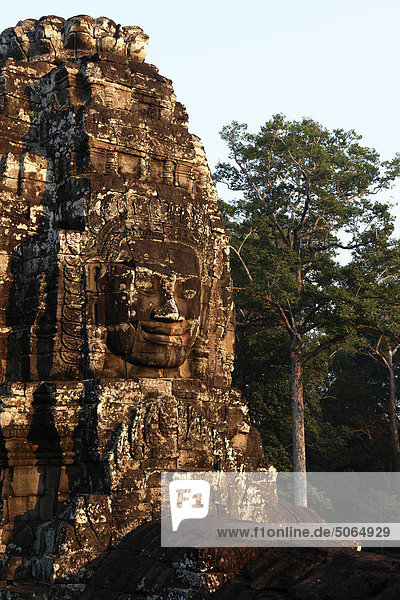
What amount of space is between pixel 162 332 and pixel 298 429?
1271cm

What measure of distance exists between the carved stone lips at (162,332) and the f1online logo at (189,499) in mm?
1542

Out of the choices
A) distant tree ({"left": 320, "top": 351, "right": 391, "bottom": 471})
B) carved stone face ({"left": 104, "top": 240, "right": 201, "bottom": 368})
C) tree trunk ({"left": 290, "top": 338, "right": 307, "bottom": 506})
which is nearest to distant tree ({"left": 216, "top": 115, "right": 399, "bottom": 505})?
tree trunk ({"left": 290, "top": 338, "right": 307, "bottom": 506})

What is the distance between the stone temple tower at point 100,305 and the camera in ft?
21.0

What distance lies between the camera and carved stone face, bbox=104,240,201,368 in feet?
23.3

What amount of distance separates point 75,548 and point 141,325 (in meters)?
2.36

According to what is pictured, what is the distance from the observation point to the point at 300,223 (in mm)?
21859

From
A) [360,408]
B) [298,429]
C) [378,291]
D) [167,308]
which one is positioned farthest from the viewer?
[360,408]

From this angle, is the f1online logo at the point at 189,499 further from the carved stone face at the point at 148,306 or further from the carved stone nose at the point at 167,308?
the carved stone nose at the point at 167,308

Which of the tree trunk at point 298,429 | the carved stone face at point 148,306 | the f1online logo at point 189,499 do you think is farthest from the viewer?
the tree trunk at point 298,429

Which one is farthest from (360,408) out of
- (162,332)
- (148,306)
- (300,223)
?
(148,306)

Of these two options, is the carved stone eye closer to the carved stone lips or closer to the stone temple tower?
the stone temple tower

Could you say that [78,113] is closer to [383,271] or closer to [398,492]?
[383,271]

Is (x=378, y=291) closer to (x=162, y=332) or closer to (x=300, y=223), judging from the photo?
(x=300, y=223)

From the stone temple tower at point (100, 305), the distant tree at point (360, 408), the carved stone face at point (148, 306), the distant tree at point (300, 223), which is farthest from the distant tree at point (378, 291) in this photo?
the carved stone face at point (148, 306)
